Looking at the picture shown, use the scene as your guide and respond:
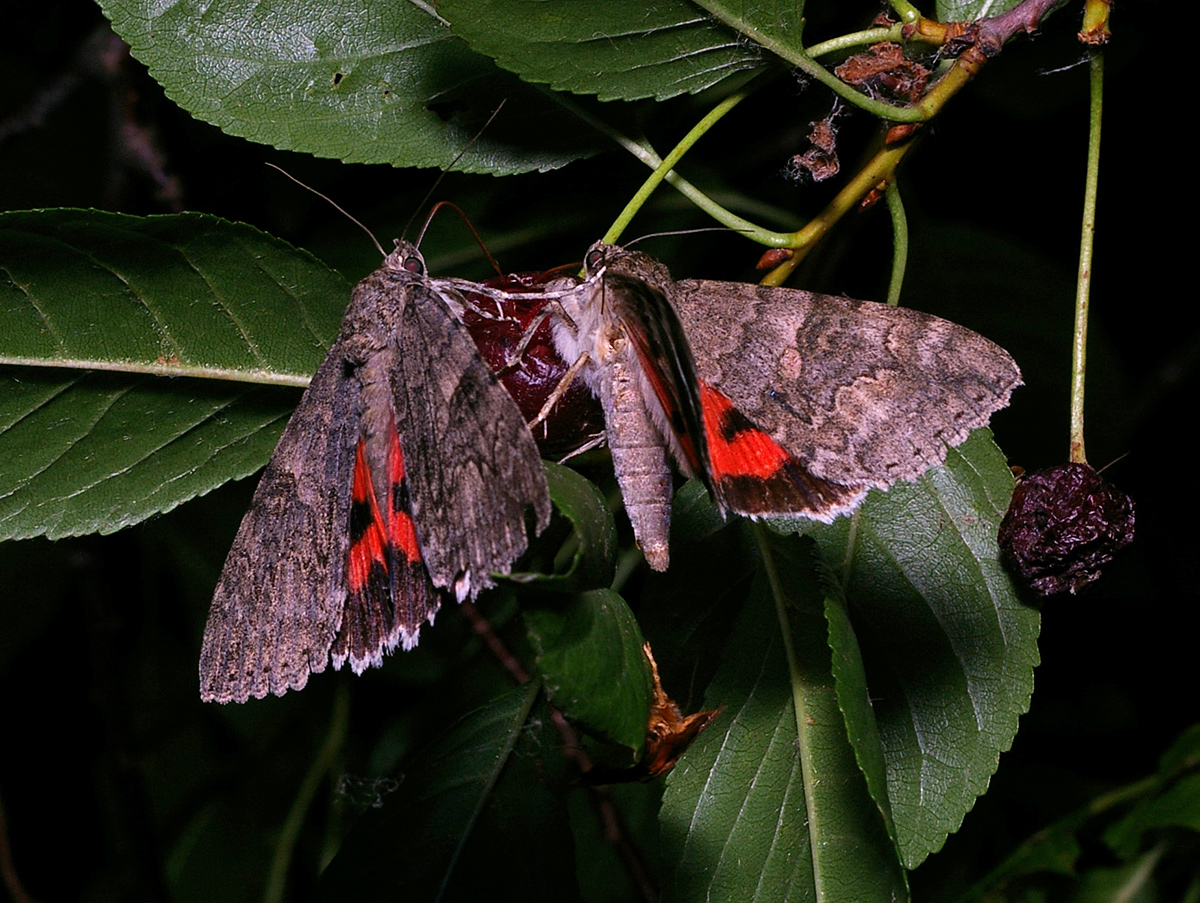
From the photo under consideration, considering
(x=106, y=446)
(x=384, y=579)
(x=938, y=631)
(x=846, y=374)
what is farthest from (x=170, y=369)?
(x=938, y=631)

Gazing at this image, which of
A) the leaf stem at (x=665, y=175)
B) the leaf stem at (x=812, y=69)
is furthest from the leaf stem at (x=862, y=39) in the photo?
the leaf stem at (x=665, y=175)

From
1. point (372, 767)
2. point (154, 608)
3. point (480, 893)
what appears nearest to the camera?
point (480, 893)

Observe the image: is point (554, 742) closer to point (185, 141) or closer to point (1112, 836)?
point (1112, 836)

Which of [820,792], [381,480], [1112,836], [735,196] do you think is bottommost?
[1112,836]

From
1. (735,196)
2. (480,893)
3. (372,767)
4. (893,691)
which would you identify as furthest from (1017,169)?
(372,767)

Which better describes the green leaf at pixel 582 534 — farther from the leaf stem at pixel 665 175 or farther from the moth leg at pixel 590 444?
the leaf stem at pixel 665 175

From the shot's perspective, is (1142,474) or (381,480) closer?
(381,480)

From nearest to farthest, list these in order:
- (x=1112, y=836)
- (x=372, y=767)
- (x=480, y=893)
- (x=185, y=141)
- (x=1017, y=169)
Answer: (x=1112, y=836) → (x=480, y=893) → (x=1017, y=169) → (x=185, y=141) → (x=372, y=767)

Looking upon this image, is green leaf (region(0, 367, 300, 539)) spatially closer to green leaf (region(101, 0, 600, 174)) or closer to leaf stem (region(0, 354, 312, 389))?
leaf stem (region(0, 354, 312, 389))
